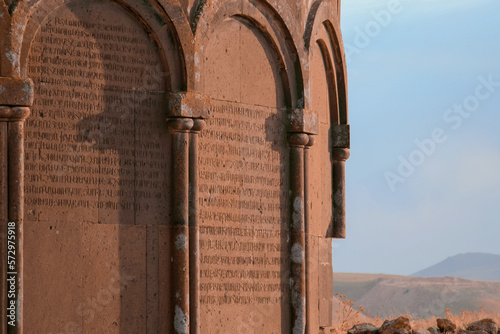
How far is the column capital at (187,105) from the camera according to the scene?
7578mm

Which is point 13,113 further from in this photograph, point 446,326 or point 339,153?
point 446,326

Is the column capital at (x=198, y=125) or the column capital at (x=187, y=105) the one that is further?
the column capital at (x=198, y=125)

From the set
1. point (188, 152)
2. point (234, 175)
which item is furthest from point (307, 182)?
point (188, 152)

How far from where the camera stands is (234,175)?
8.13m

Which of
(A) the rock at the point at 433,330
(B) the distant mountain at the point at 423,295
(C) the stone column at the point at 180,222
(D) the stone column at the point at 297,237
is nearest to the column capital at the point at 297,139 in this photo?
(D) the stone column at the point at 297,237

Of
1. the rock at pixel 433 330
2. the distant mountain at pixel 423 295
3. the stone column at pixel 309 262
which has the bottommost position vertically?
the distant mountain at pixel 423 295

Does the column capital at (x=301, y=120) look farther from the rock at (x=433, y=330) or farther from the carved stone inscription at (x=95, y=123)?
the rock at (x=433, y=330)

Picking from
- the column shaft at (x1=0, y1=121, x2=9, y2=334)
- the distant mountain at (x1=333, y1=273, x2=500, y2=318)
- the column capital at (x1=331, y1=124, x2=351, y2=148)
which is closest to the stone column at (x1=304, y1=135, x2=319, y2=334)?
the column capital at (x1=331, y1=124, x2=351, y2=148)

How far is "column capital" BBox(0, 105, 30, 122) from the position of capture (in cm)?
689

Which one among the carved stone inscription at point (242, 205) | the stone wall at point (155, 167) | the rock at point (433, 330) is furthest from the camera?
the rock at point (433, 330)

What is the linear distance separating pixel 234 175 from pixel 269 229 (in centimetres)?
71

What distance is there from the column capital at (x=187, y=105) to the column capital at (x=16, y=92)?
1296 millimetres

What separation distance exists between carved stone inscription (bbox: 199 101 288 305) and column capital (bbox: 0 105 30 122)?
1.72 m

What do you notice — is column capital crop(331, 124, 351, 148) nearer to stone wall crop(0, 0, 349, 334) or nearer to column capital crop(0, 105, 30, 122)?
stone wall crop(0, 0, 349, 334)
